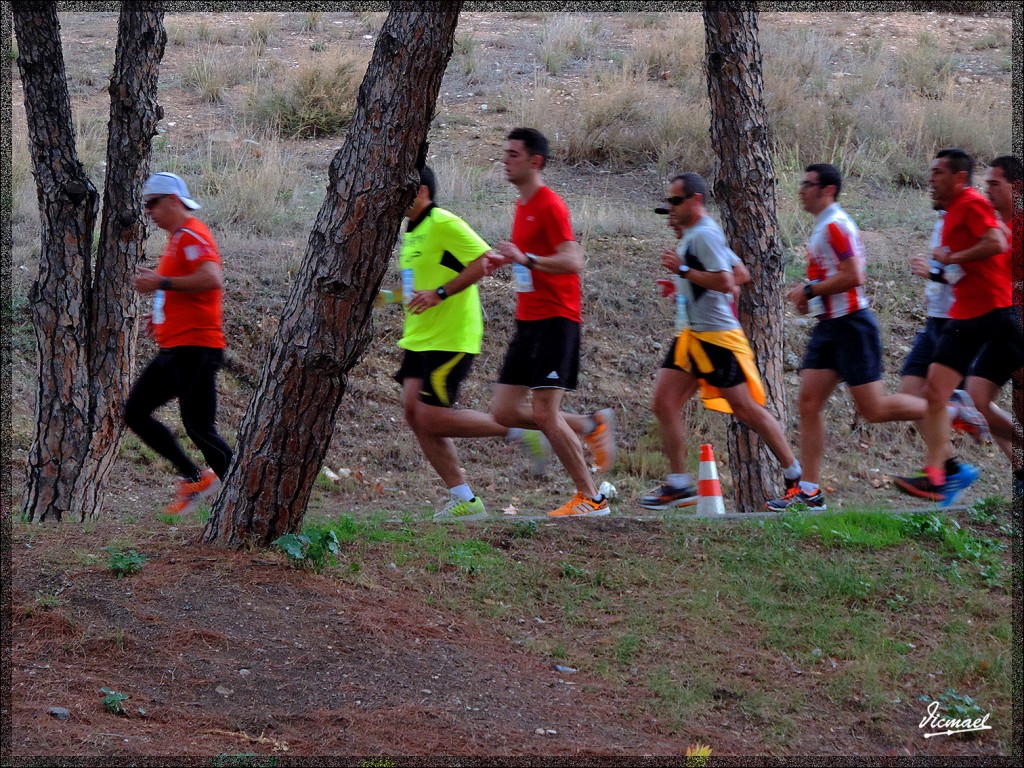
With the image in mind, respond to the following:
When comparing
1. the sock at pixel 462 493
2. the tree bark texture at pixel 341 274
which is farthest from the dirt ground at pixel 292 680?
the sock at pixel 462 493

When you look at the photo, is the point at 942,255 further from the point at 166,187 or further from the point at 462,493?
the point at 166,187

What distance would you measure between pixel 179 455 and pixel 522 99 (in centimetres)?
1172

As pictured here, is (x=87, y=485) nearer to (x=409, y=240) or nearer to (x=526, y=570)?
(x=409, y=240)

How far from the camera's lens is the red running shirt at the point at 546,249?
21.2 ft

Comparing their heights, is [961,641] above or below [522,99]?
below

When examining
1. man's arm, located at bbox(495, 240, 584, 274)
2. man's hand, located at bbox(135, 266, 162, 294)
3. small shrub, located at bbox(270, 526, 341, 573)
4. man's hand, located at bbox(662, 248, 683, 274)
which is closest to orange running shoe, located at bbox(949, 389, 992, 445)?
man's hand, located at bbox(662, 248, 683, 274)

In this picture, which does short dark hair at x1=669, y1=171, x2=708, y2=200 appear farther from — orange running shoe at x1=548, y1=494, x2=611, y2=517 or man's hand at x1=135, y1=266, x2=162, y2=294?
man's hand at x1=135, y1=266, x2=162, y2=294

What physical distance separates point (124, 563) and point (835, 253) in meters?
4.31

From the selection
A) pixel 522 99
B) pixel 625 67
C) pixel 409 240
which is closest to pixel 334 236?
pixel 409 240

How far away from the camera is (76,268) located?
24.3ft

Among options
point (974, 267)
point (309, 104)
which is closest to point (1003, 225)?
point (974, 267)

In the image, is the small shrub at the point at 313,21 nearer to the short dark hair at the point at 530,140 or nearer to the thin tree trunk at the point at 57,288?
the thin tree trunk at the point at 57,288

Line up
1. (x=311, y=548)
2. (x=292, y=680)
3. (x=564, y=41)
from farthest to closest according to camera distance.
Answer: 1. (x=564, y=41)
2. (x=311, y=548)
3. (x=292, y=680)

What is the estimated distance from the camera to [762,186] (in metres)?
8.04
